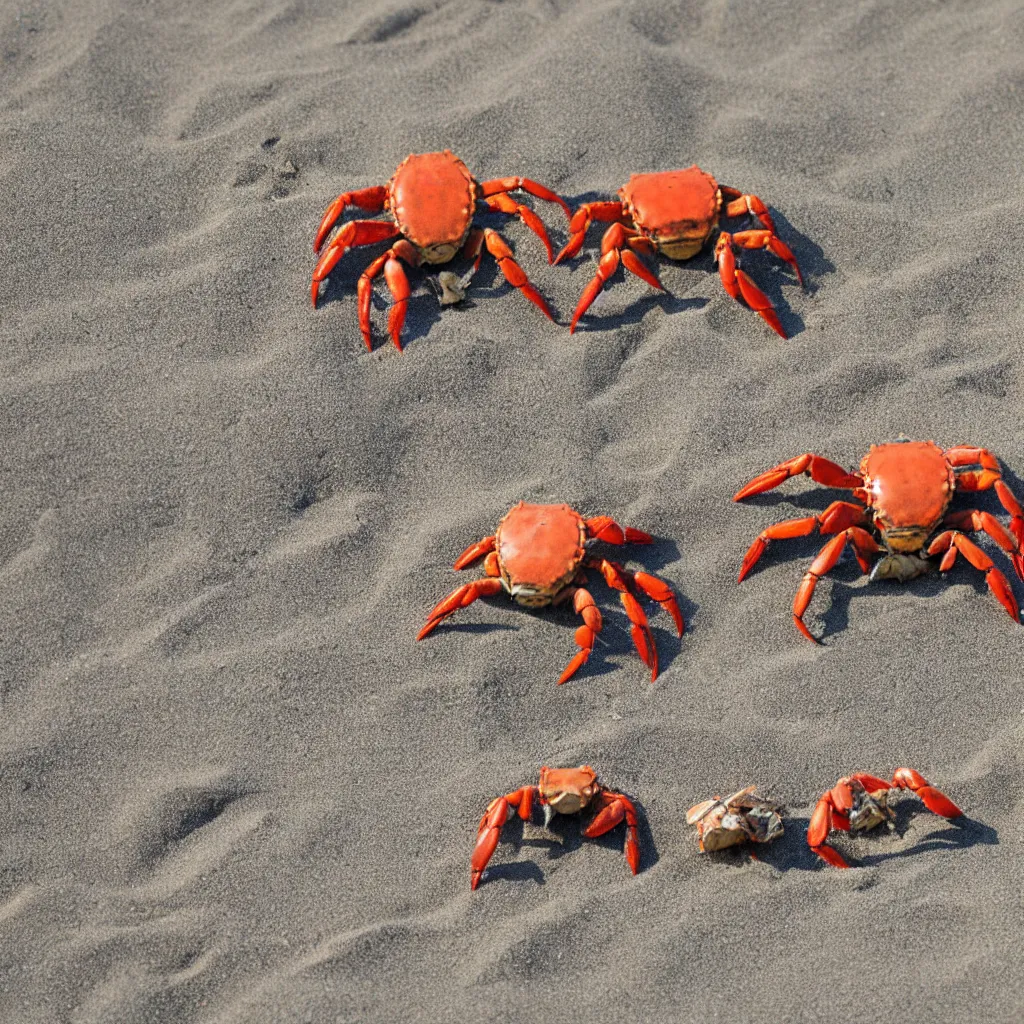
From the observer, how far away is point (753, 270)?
6.36 metres

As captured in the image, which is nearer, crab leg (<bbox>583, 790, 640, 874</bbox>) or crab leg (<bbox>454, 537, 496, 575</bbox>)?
crab leg (<bbox>583, 790, 640, 874</bbox>)

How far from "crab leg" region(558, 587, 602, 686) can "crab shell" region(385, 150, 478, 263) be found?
5.98ft

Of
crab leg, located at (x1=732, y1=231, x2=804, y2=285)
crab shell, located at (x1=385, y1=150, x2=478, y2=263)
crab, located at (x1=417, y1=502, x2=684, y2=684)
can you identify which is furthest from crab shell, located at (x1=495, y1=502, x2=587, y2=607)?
crab leg, located at (x1=732, y1=231, x2=804, y2=285)

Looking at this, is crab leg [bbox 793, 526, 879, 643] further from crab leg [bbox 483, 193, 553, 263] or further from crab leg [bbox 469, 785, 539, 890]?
crab leg [bbox 483, 193, 553, 263]

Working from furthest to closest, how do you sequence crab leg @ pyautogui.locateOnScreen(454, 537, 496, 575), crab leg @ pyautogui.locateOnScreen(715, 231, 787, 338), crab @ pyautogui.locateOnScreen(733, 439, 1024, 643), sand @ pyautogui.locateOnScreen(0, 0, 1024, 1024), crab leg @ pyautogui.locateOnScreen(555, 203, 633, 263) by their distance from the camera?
crab leg @ pyautogui.locateOnScreen(555, 203, 633, 263), crab leg @ pyautogui.locateOnScreen(715, 231, 787, 338), crab leg @ pyautogui.locateOnScreen(454, 537, 496, 575), crab @ pyautogui.locateOnScreen(733, 439, 1024, 643), sand @ pyautogui.locateOnScreen(0, 0, 1024, 1024)

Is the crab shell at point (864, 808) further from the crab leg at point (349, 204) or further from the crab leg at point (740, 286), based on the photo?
the crab leg at point (349, 204)

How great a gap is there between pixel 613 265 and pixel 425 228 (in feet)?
2.75

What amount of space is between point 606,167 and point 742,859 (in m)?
3.38

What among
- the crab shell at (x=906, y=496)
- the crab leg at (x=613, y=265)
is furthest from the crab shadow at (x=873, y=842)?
the crab leg at (x=613, y=265)

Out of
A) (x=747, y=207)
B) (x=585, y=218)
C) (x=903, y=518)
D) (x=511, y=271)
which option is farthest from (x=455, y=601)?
(x=747, y=207)

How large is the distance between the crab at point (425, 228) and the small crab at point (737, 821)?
7.78ft

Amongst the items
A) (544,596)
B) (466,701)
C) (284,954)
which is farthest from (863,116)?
(284,954)

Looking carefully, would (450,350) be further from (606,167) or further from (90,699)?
(90,699)

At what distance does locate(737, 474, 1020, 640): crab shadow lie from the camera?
5465mm
